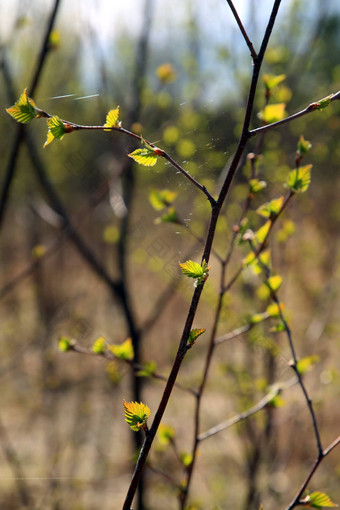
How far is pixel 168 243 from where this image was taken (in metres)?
Result: 2.26

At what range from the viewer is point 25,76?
4.61 meters

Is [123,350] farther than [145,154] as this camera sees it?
Yes

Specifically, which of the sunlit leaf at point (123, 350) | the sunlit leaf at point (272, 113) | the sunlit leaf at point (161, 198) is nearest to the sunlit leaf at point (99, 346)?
the sunlit leaf at point (123, 350)

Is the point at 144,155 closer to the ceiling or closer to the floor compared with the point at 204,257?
closer to the ceiling

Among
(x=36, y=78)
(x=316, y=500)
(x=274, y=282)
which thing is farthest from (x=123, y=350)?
(x=36, y=78)

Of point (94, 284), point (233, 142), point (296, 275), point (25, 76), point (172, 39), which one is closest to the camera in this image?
point (233, 142)

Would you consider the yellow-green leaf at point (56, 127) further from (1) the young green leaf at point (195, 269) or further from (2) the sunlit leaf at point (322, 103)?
(2) the sunlit leaf at point (322, 103)

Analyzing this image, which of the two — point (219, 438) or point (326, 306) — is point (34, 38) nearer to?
point (326, 306)

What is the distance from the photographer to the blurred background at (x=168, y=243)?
1.85 metres

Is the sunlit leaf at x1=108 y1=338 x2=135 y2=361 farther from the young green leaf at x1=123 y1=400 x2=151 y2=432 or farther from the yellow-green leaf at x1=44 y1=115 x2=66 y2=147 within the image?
the yellow-green leaf at x1=44 y1=115 x2=66 y2=147

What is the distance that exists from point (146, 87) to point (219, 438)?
3.03 m

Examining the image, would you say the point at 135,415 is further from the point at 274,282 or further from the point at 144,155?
the point at 274,282

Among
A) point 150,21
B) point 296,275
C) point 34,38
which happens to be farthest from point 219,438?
point 34,38

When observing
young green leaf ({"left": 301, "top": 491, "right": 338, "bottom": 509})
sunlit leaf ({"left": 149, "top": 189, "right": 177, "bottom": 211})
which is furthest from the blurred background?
young green leaf ({"left": 301, "top": 491, "right": 338, "bottom": 509})
